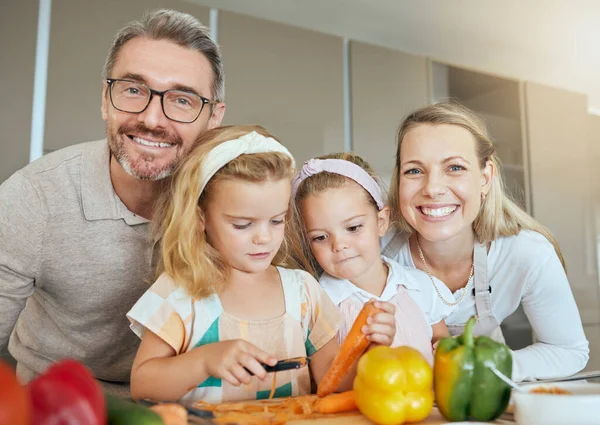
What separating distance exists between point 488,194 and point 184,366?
1142 millimetres

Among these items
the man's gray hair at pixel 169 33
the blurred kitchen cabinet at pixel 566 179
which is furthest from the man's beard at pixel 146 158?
the blurred kitchen cabinet at pixel 566 179

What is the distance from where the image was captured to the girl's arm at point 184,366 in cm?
88

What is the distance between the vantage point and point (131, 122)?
147cm

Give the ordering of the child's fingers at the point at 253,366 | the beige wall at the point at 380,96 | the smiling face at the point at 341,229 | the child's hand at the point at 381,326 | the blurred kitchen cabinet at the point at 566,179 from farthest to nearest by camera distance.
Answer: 1. the blurred kitchen cabinet at the point at 566,179
2. the beige wall at the point at 380,96
3. the smiling face at the point at 341,229
4. the child's hand at the point at 381,326
5. the child's fingers at the point at 253,366

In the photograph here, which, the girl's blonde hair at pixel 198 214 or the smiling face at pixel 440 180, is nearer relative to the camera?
the girl's blonde hair at pixel 198 214

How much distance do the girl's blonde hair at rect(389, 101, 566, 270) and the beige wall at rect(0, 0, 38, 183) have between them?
6.16 ft

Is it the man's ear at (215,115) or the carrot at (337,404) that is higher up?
the man's ear at (215,115)

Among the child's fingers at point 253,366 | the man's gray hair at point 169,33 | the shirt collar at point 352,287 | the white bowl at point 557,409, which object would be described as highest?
the man's gray hair at point 169,33

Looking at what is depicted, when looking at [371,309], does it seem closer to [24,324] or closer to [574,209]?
[24,324]

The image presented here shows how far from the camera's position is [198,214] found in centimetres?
124

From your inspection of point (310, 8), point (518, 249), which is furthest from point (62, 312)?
point (310, 8)

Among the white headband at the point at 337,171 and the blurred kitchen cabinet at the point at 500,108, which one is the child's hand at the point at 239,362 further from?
the blurred kitchen cabinet at the point at 500,108

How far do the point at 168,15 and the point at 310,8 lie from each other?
6.61ft

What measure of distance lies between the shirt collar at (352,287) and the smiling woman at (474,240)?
0.15 metres
